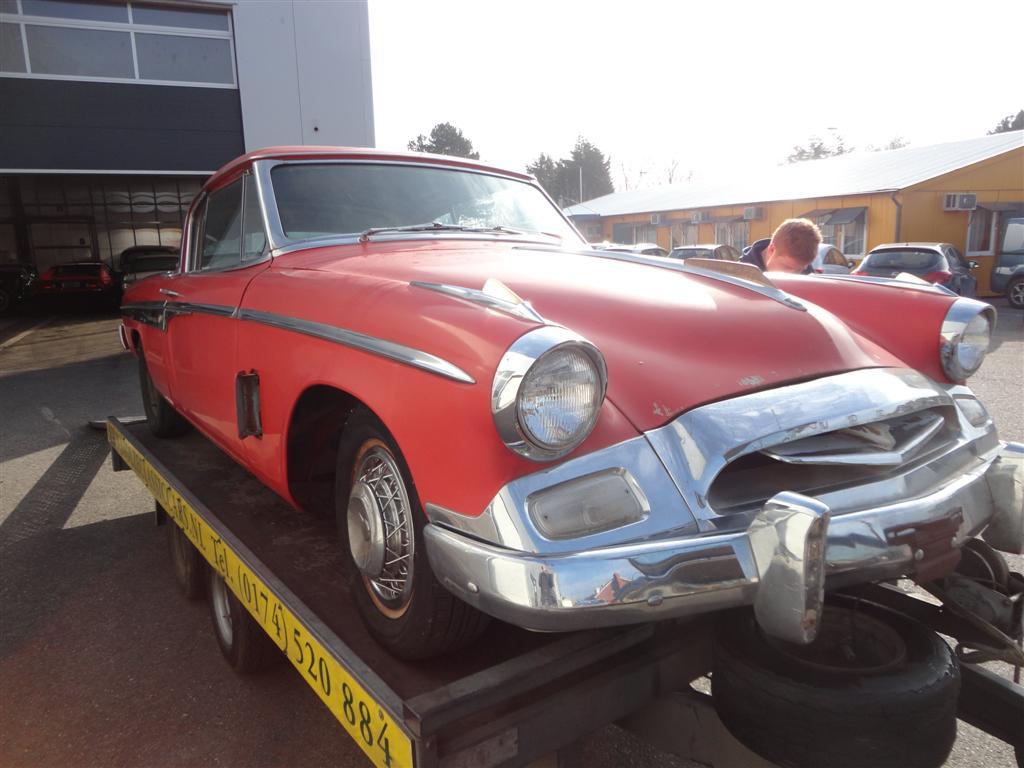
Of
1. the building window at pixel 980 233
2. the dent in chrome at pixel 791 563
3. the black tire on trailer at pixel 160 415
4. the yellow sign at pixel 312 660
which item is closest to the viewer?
the dent in chrome at pixel 791 563

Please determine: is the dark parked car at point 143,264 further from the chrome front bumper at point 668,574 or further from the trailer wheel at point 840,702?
the trailer wheel at point 840,702

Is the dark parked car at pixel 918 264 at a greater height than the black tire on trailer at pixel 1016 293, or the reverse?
the dark parked car at pixel 918 264

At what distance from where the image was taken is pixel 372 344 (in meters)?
1.83

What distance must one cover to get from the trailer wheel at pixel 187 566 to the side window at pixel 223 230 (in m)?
1.18

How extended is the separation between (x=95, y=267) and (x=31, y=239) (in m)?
7.58

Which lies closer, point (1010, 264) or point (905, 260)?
point (905, 260)

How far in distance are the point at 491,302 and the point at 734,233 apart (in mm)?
23728

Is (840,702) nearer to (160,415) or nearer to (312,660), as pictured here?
(312,660)

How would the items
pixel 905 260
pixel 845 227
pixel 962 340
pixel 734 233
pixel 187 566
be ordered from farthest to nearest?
pixel 734 233
pixel 845 227
pixel 905 260
pixel 187 566
pixel 962 340

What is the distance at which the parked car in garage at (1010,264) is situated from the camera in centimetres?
1585

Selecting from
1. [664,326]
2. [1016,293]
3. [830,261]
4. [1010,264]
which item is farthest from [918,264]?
[664,326]

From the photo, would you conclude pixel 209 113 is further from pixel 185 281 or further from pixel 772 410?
pixel 772 410

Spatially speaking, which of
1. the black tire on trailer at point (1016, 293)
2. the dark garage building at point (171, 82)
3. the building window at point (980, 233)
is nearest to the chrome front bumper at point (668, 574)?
the dark garage building at point (171, 82)

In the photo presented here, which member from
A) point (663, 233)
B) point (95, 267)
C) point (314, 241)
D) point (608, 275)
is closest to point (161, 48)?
point (95, 267)
